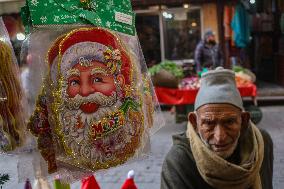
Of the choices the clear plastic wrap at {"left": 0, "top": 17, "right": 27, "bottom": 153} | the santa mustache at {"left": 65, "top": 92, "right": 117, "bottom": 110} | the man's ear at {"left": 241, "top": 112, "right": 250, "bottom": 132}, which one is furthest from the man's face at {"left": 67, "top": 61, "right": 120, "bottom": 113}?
the man's ear at {"left": 241, "top": 112, "right": 250, "bottom": 132}

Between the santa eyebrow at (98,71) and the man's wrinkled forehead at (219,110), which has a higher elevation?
the santa eyebrow at (98,71)

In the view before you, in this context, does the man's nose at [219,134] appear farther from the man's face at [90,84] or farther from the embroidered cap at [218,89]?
the man's face at [90,84]

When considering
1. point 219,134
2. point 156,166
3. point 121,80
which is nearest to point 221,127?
point 219,134

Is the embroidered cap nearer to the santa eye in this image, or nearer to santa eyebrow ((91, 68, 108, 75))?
santa eyebrow ((91, 68, 108, 75))

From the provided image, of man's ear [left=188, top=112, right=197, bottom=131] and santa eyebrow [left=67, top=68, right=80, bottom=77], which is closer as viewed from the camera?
santa eyebrow [left=67, top=68, right=80, bottom=77]

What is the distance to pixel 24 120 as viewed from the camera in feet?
6.14

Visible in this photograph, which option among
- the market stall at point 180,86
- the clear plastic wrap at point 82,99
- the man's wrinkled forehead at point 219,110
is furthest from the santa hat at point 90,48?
the market stall at point 180,86

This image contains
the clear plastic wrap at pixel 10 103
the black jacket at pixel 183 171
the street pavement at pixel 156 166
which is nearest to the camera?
the clear plastic wrap at pixel 10 103

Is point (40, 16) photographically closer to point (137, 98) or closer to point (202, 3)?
point (137, 98)

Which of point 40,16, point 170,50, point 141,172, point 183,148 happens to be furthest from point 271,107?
point 40,16

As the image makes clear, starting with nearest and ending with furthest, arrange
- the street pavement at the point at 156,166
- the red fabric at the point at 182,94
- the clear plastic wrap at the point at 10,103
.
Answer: the clear plastic wrap at the point at 10,103
the street pavement at the point at 156,166
the red fabric at the point at 182,94

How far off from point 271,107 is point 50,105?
10377mm

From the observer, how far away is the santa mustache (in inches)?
67.9

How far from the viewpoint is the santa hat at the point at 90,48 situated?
5.67 feet
